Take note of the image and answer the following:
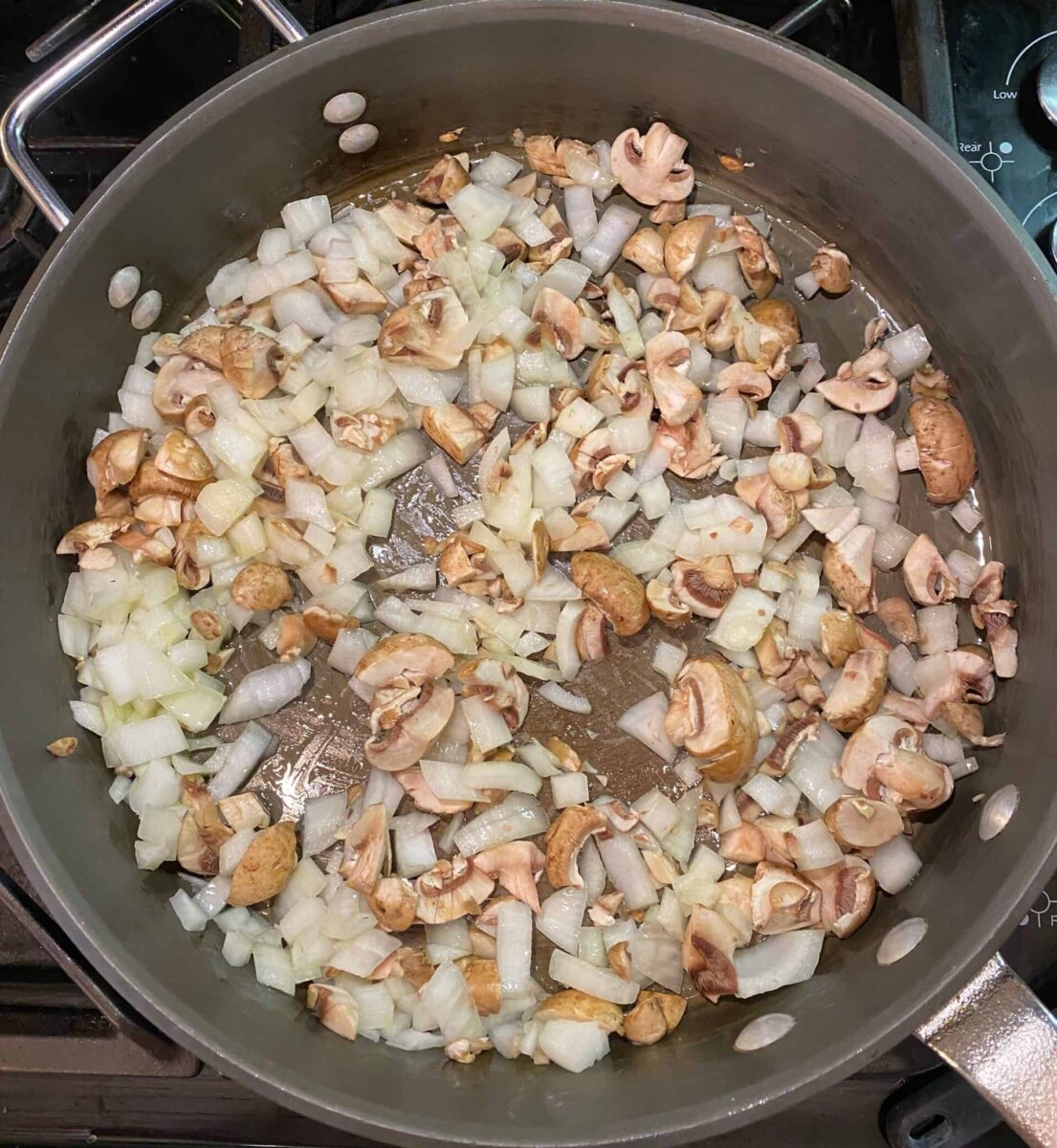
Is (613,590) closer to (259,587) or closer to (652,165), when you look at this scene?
(259,587)

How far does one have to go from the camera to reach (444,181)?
1285mm

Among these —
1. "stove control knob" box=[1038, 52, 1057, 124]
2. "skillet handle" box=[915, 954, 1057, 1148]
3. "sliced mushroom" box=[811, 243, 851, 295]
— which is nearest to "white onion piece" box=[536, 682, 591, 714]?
"skillet handle" box=[915, 954, 1057, 1148]

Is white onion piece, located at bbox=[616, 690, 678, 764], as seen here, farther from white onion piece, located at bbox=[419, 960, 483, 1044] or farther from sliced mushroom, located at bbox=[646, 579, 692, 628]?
white onion piece, located at bbox=[419, 960, 483, 1044]

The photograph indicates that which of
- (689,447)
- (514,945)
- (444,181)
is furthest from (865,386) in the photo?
(514,945)

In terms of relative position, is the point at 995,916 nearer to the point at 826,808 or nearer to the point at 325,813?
the point at 826,808

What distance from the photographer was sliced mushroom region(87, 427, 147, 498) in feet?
3.86

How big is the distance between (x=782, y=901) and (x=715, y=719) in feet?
0.72

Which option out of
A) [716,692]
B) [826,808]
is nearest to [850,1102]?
[826,808]

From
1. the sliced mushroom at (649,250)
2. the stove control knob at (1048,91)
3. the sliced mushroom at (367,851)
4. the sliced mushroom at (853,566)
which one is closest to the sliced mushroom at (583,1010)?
the sliced mushroom at (367,851)

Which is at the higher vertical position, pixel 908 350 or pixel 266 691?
pixel 266 691

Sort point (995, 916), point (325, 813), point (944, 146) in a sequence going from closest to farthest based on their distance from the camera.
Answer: point (995, 916)
point (944, 146)
point (325, 813)

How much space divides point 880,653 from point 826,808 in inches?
7.7

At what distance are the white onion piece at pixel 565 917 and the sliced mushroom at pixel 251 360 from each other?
0.73 metres

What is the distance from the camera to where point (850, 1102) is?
119 centimetres
